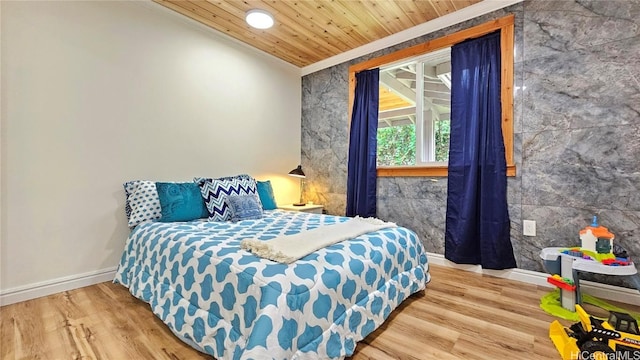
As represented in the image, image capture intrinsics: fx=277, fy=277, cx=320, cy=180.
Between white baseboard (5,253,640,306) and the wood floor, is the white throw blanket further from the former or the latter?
white baseboard (5,253,640,306)

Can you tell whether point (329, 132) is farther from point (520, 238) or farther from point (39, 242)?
point (39, 242)

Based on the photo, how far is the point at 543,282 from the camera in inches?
92.8

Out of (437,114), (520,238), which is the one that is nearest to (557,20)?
(437,114)

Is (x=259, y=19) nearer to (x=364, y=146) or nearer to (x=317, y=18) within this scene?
(x=317, y=18)

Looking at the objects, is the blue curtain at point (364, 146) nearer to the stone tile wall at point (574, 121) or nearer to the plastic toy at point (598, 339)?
the stone tile wall at point (574, 121)

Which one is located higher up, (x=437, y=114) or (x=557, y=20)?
(x=557, y=20)

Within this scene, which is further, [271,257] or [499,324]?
[499,324]

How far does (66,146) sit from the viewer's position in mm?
2215

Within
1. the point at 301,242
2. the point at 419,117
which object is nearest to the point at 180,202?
the point at 301,242

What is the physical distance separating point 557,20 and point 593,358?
2.49 meters

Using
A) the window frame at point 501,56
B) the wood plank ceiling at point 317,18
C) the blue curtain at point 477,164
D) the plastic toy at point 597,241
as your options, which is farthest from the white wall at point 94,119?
the plastic toy at point 597,241

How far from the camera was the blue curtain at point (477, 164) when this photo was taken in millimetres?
2549

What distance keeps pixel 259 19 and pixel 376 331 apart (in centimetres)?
293

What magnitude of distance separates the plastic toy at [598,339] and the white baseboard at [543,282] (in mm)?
717
